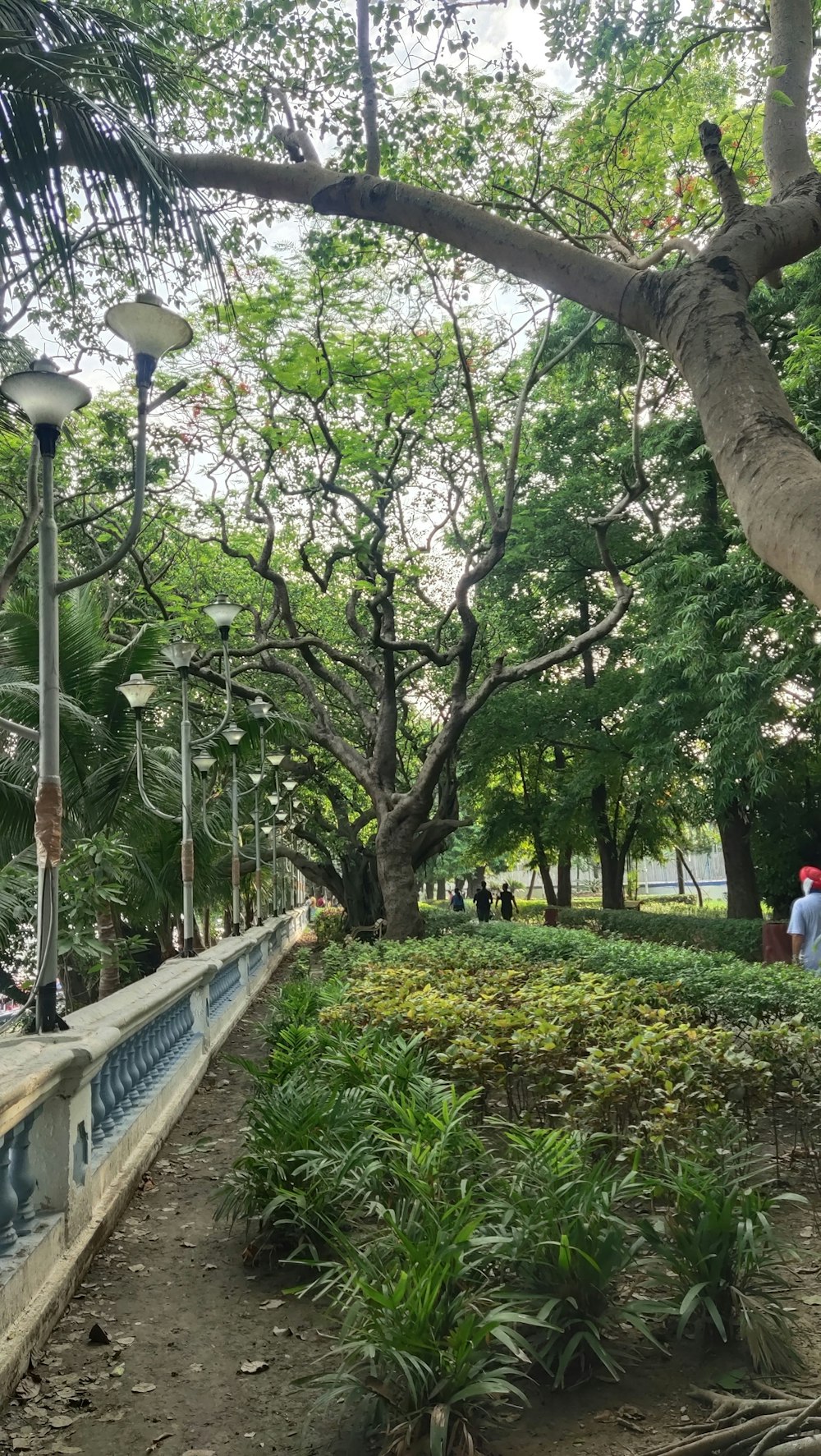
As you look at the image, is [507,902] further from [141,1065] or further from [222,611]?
[141,1065]

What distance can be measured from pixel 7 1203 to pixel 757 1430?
2.60 metres

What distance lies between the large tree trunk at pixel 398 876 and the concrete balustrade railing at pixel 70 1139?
7649 millimetres

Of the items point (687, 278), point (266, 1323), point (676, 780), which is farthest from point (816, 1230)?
point (676, 780)

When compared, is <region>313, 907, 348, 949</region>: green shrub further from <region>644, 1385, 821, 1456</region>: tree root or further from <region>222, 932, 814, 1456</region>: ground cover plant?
<region>644, 1385, 821, 1456</region>: tree root

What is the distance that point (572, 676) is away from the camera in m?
24.0

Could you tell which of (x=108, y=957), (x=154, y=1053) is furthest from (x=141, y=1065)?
(x=108, y=957)

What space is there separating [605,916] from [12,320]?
16875mm

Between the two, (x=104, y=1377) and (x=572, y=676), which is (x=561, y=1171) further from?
(x=572, y=676)

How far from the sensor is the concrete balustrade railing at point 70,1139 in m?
3.50

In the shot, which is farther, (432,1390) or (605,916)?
(605,916)

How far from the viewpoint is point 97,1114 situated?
5121 mm

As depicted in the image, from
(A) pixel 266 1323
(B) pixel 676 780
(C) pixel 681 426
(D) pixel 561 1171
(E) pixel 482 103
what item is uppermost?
(C) pixel 681 426

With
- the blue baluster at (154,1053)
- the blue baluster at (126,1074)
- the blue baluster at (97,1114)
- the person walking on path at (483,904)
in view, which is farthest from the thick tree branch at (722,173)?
the person walking on path at (483,904)

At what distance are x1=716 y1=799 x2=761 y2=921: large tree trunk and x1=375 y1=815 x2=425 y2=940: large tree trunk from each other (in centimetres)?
606
